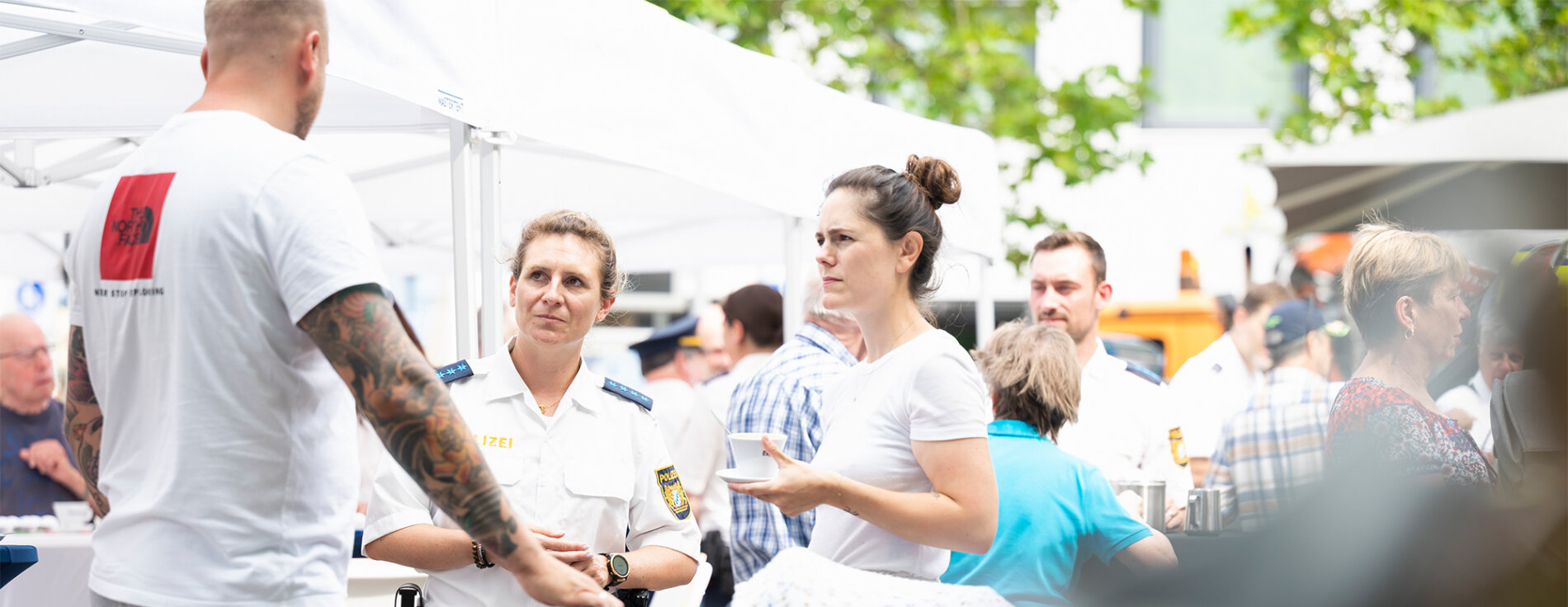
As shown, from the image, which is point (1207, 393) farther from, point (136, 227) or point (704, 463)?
point (136, 227)

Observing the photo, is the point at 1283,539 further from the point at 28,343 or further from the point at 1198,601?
the point at 28,343

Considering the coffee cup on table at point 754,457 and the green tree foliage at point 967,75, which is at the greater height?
the green tree foliage at point 967,75

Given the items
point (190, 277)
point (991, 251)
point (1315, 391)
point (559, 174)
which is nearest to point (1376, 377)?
point (1315, 391)

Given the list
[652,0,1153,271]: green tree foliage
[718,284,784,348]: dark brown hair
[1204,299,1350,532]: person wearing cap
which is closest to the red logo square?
[1204,299,1350,532]: person wearing cap

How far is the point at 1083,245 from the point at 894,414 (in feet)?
7.94

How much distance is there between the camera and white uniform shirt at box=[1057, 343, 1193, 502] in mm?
3854

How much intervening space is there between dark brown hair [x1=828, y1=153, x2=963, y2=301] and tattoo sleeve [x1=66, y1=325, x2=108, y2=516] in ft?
4.13

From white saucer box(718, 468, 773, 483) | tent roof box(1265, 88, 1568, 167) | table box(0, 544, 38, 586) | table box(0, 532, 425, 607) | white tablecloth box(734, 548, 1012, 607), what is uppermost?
tent roof box(1265, 88, 1568, 167)

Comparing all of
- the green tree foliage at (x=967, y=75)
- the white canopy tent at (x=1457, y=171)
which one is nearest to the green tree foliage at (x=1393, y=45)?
the green tree foliage at (x=967, y=75)

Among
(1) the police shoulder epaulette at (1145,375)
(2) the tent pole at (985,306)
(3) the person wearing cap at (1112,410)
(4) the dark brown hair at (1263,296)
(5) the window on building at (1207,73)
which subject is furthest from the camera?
(5) the window on building at (1207,73)

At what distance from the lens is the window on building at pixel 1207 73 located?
42.7 ft

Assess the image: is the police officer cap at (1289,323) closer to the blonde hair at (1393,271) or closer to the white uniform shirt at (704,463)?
the white uniform shirt at (704,463)

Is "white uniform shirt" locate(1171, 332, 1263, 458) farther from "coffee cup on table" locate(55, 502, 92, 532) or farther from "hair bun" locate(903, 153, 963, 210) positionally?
"coffee cup on table" locate(55, 502, 92, 532)

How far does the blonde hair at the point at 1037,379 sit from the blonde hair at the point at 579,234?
0.99 m
